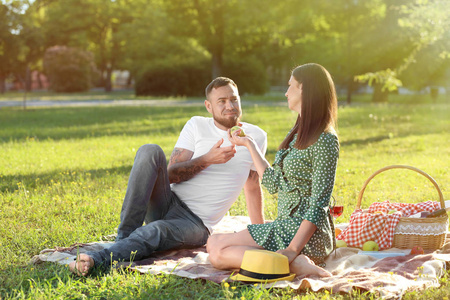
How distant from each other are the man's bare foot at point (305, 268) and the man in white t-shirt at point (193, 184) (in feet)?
3.24

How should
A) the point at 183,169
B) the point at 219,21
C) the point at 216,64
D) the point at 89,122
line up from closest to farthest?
1. the point at 183,169
2. the point at 89,122
3. the point at 219,21
4. the point at 216,64

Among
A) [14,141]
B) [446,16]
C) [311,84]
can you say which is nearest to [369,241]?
[311,84]

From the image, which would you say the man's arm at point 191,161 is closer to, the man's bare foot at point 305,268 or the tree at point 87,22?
the man's bare foot at point 305,268

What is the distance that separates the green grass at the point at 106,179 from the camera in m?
3.61

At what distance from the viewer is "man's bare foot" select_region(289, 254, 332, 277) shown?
372cm

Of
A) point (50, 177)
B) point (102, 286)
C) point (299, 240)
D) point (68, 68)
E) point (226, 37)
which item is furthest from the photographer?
point (68, 68)

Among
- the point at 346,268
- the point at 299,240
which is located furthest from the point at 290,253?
the point at 346,268

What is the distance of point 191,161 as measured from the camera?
14.7ft

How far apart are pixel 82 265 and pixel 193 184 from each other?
3.92 feet

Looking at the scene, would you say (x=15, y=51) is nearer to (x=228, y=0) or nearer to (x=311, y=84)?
(x=228, y=0)

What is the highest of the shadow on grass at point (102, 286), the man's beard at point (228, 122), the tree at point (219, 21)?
the tree at point (219, 21)

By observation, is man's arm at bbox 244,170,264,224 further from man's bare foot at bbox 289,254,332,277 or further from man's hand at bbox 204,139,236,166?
man's bare foot at bbox 289,254,332,277

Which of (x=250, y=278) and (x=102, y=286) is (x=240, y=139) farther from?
(x=102, y=286)

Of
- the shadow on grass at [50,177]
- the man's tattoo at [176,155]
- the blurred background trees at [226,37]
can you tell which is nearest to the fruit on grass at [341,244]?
the man's tattoo at [176,155]
